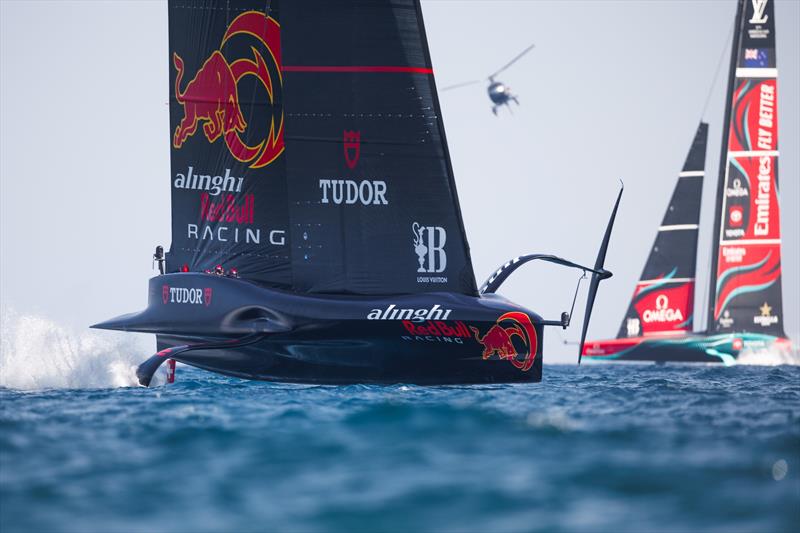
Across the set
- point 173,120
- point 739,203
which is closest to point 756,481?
point 173,120

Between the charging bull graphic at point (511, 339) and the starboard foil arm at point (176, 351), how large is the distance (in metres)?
3.11

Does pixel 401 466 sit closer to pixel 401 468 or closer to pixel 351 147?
pixel 401 468

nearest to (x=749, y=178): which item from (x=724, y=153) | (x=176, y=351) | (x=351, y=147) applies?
(x=724, y=153)

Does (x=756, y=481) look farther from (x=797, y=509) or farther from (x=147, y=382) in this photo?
(x=147, y=382)

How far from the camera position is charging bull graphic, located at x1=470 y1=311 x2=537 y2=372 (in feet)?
52.9

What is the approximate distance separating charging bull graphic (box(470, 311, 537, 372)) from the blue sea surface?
3.88 m

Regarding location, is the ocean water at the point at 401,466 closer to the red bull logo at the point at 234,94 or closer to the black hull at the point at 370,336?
the black hull at the point at 370,336

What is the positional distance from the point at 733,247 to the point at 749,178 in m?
2.50

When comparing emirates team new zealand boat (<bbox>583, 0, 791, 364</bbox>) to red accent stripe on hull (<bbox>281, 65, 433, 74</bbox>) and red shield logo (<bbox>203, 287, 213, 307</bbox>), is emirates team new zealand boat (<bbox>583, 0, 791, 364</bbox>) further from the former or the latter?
red shield logo (<bbox>203, 287, 213, 307</bbox>)

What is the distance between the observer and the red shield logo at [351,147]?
16.6 m

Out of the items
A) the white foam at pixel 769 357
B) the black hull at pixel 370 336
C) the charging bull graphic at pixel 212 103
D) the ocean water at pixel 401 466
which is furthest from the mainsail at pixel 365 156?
the white foam at pixel 769 357

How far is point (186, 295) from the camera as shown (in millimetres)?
17469

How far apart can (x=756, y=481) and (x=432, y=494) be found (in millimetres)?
2178

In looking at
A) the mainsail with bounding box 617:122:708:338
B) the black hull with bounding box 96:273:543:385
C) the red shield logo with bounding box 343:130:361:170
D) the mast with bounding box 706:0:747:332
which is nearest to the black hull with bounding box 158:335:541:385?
the black hull with bounding box 96:273:543:385
